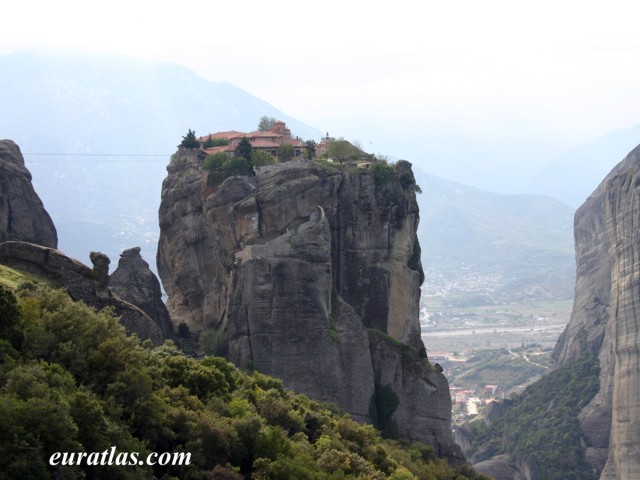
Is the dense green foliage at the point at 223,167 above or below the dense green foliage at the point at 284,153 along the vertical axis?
below

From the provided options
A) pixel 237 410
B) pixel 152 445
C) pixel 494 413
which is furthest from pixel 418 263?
pixel 494 413

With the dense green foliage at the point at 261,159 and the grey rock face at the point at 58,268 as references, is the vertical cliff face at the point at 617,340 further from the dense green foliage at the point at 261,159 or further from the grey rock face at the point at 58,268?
the grey rock face at the point at 58,268

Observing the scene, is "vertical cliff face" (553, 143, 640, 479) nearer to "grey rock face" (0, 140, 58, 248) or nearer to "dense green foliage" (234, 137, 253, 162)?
"dense green foliage" (234, 137, 253, 162)

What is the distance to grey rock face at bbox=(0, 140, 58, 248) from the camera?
61906 mm

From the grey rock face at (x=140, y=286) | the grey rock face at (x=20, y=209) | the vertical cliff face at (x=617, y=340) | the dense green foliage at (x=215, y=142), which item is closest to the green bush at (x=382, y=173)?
the dense green foliage at (x=215, y=142)

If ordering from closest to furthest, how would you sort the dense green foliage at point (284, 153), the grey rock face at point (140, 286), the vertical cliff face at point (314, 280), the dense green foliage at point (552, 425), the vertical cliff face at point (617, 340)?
1. the vertical cliff face at point (314, 280)
2. the grey rock face at point (140, 286)
3. the dense green foliage at point (284, 153)
4. the vertical cliff face at point (617, 340)
5. the dense green foliage at point (552, 425)

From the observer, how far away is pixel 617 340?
101 metres

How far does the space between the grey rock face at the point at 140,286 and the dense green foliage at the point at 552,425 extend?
4555cm

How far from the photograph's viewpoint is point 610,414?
103062 mm

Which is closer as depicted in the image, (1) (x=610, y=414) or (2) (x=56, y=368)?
(2) (x=56, y=368)

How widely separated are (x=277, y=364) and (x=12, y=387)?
32.7 m

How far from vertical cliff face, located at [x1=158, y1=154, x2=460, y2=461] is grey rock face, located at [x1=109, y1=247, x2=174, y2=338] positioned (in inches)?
112

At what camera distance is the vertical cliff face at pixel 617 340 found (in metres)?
95.5

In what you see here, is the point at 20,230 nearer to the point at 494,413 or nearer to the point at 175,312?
the point at 175,312
